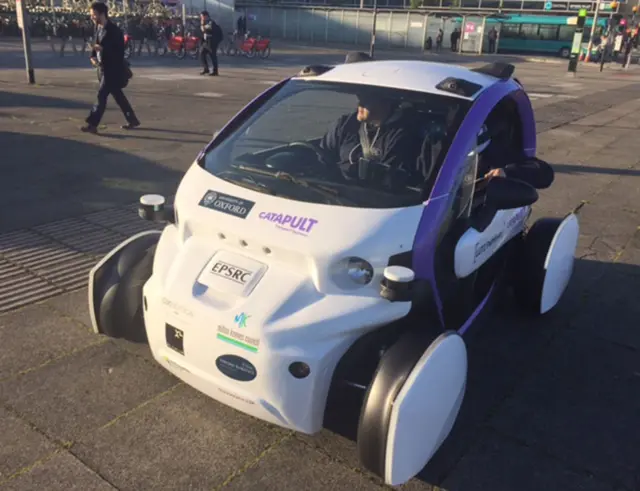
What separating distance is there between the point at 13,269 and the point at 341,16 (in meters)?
48.2

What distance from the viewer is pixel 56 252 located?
516cm

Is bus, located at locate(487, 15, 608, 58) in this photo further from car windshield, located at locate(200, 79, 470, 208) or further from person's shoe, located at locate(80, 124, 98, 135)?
car windshield, located at locate(200, 79, 470, 208)

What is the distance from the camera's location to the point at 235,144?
3650mm

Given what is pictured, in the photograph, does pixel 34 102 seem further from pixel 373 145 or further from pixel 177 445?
pixel 177 445

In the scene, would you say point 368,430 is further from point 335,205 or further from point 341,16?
point 341,16

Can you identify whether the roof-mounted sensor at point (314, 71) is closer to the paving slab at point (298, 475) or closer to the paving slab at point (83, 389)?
the paving slab at point (83, 389)

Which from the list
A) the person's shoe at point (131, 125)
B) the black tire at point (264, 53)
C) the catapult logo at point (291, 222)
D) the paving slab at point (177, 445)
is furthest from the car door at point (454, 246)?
the black tire at point (264, 53)

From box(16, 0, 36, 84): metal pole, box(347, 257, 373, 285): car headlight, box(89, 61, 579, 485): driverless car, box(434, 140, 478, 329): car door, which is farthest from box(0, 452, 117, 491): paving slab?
box(16, 0, 36, 84): metal pole

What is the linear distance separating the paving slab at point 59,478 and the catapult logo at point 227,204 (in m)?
1.37

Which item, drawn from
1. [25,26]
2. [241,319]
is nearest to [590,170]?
[241,319]

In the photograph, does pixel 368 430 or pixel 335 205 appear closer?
pixel 368 430

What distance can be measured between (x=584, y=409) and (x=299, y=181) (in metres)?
2.08

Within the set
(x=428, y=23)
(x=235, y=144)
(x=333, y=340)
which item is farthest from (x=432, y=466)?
(x=428, y=23)

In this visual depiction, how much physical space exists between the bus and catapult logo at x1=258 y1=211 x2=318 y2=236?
43833 mm
